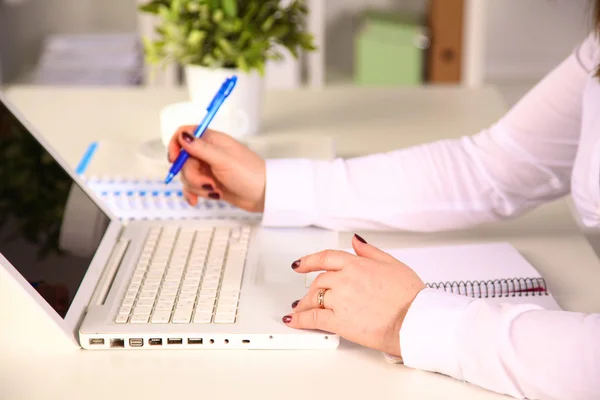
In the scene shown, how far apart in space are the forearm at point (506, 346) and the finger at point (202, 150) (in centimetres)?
40

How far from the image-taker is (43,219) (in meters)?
1.03

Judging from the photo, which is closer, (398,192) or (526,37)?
(398,192)

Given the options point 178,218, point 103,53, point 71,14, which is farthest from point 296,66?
point 178,218

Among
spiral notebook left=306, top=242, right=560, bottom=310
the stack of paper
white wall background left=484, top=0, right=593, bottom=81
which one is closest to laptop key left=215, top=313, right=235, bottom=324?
spiral notebook left=306, top=242, right=560, bottom=310

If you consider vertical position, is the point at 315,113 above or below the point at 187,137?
below

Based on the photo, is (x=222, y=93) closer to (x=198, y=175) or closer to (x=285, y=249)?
(x=198, y=175)

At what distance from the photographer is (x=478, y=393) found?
0.83m

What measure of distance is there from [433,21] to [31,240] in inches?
88.7

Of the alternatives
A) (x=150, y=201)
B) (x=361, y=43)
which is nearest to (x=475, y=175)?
(x=150, y=201)

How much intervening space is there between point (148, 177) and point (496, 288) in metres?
0.60

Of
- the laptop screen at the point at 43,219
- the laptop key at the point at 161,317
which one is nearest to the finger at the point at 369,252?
the laptop key at the point at 161,317

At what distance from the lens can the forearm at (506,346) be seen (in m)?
0.80

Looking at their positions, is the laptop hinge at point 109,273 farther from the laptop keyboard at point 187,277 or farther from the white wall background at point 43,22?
the white wall background at point 43,22

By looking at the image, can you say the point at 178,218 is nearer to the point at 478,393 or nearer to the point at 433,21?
the point at 478,393
